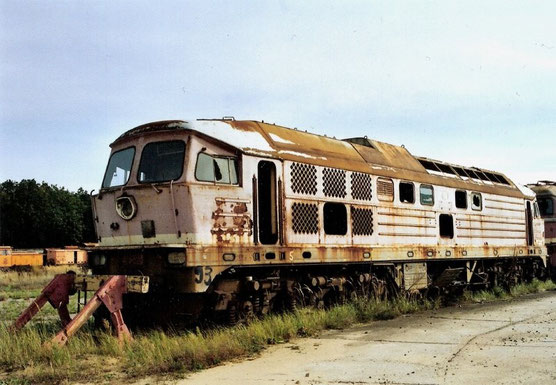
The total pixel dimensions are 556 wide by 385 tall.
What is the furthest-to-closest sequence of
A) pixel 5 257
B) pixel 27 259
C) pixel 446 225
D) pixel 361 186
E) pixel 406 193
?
1. pixel 27 259
2. pixel 5 257
3. pixel 446 225
4. pixel 406 193
5. pixel 361 186

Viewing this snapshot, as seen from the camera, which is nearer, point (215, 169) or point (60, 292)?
point (60, 292)

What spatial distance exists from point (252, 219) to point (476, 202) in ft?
28.2

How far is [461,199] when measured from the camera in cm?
1545

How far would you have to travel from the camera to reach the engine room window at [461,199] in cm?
1530

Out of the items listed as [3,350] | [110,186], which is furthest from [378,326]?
[3,350]

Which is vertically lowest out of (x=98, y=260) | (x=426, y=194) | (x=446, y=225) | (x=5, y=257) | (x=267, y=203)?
(x=5, y=257)

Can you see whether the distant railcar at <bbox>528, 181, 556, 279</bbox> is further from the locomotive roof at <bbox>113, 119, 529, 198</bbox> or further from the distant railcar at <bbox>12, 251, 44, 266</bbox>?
the distant railcar at <bbox>12, 251, 44, 266</bbox>

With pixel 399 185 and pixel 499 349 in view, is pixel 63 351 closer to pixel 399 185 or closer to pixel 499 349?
pixel 499 349

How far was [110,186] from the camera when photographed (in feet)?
33.0

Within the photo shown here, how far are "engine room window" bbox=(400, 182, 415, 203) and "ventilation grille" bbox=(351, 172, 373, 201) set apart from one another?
1310 mm

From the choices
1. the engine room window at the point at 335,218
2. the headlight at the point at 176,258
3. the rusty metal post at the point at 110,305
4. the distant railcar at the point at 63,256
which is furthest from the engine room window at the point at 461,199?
the distant railcar at the point at 63,256

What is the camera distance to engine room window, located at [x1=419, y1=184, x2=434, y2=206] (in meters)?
13.8

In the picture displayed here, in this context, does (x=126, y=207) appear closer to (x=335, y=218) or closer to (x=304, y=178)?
(x=304, y=178)

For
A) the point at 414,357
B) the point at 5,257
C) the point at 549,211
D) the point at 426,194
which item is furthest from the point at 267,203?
the point at 5,257
